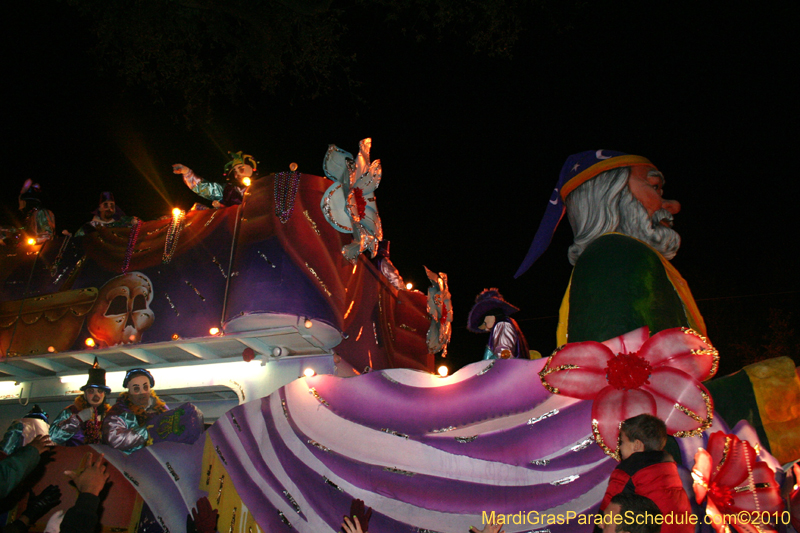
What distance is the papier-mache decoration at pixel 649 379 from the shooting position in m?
2.53

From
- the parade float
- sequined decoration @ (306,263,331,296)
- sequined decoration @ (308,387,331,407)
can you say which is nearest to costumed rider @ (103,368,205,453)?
the parade float

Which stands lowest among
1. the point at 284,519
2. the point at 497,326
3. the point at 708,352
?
the point at 284,519

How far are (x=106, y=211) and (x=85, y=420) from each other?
3.58 meters

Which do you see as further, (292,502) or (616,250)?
(292,502)

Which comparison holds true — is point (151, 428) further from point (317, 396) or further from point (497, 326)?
point (497, 326)

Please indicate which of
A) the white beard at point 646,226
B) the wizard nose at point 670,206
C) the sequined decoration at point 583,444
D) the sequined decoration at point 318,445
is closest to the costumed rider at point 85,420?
the sequined decoration at point 318,445

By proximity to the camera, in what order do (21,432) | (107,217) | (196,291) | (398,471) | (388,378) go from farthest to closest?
(107,217) < (196,291) < (21,432) < (388,378) < (398,471)

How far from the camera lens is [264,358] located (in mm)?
6395

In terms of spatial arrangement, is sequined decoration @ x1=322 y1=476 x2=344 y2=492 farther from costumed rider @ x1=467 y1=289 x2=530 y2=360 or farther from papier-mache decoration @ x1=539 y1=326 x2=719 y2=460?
costumed rider @ x1=467 y1=289 x2=530 y2=360

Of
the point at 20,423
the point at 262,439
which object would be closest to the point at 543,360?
the point at 262,439

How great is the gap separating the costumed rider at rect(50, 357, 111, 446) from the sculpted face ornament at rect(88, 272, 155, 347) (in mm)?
799

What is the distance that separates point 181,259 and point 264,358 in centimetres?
178

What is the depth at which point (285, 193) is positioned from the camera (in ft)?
20.5

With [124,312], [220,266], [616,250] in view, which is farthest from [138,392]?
[616,250]
